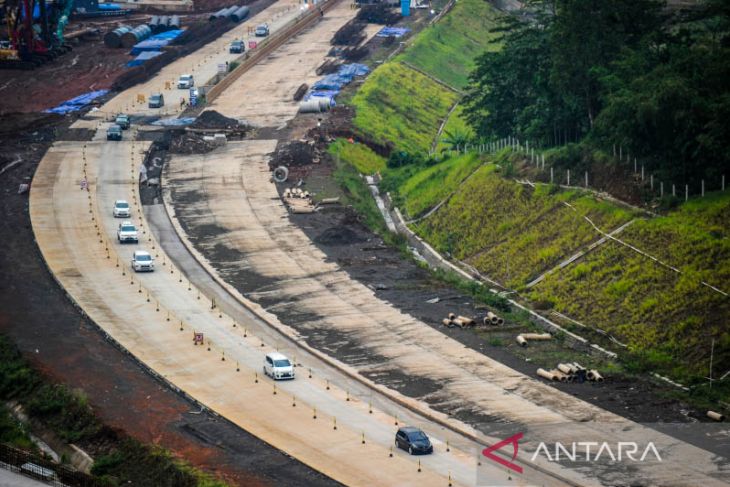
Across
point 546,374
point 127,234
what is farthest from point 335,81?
point 546,374

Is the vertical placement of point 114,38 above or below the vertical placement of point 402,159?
above

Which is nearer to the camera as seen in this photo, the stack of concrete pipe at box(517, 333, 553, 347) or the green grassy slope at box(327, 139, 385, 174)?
the stack of concrete pipe at box(517, 333, 553, 347)

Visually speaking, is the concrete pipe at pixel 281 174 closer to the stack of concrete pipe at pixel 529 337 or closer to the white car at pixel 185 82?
the white car at pixel 185 82

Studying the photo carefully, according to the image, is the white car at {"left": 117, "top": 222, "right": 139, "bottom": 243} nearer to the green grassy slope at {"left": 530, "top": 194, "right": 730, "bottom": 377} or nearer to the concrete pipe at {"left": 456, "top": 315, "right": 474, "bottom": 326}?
the concrete pipe at {"left": 456, "top": 315, "right": 474, "bottom": 326}

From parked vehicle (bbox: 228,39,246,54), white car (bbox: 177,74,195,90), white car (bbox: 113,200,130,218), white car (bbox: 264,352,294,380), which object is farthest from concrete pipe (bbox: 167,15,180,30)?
white car (bbox: 264,352,294,380)

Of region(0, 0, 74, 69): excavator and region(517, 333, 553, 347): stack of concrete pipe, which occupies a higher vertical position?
region(0, 0, 74, 69): excavator

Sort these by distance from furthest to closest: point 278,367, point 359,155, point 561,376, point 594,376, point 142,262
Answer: point 359,155 → point 142,262 → point 278,367 → point 561,376 → point 594,376

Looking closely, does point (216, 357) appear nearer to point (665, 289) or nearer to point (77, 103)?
point (665, 289)
